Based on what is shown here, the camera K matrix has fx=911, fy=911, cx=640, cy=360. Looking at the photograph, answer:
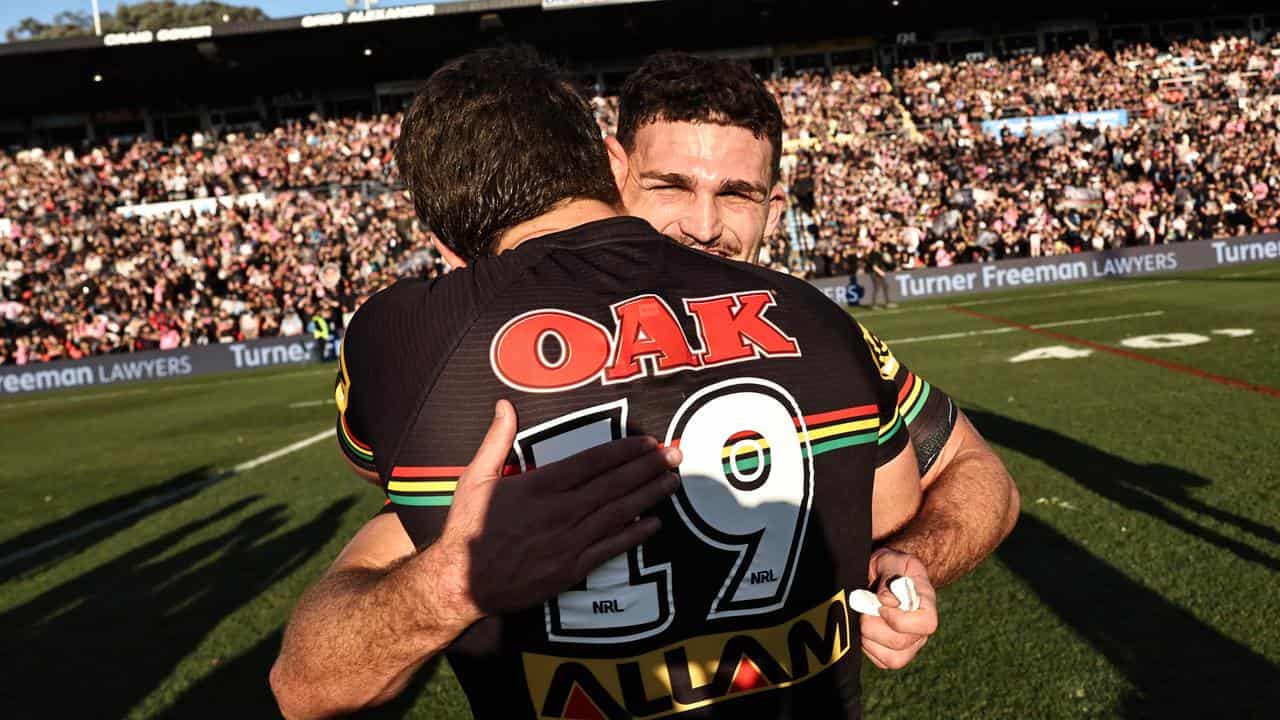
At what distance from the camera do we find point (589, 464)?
58.8 inches

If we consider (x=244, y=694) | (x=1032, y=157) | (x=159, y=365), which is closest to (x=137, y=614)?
(x=244, y=694)

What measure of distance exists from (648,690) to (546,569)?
30 cm

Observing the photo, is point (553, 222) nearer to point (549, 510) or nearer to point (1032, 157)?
point (549, 510)

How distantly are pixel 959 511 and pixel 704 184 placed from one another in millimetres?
1351

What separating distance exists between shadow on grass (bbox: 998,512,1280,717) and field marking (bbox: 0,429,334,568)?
7895 mm

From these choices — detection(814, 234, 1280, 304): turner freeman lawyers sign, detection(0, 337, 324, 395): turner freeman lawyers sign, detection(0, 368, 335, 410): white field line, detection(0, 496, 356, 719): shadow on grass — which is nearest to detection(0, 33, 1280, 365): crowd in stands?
detection(0, 337, 324, 395): turner freeman lawyers sign

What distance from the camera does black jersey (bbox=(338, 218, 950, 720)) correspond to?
1.55 metres

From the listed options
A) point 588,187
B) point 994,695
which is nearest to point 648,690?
point 588,187

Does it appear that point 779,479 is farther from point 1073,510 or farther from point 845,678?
point 1073,510

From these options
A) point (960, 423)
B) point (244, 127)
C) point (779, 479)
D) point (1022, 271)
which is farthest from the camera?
point (244, 127)

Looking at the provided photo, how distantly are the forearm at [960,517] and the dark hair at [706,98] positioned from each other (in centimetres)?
126

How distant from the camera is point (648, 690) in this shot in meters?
1.60

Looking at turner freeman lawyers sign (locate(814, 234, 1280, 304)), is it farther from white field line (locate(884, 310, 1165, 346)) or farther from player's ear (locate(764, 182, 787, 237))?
player's ear (locate(764, 182, 787, 237))

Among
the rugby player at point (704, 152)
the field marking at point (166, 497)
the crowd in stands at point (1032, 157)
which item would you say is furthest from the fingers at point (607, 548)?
the crowd in stands at point (1032, 157)
